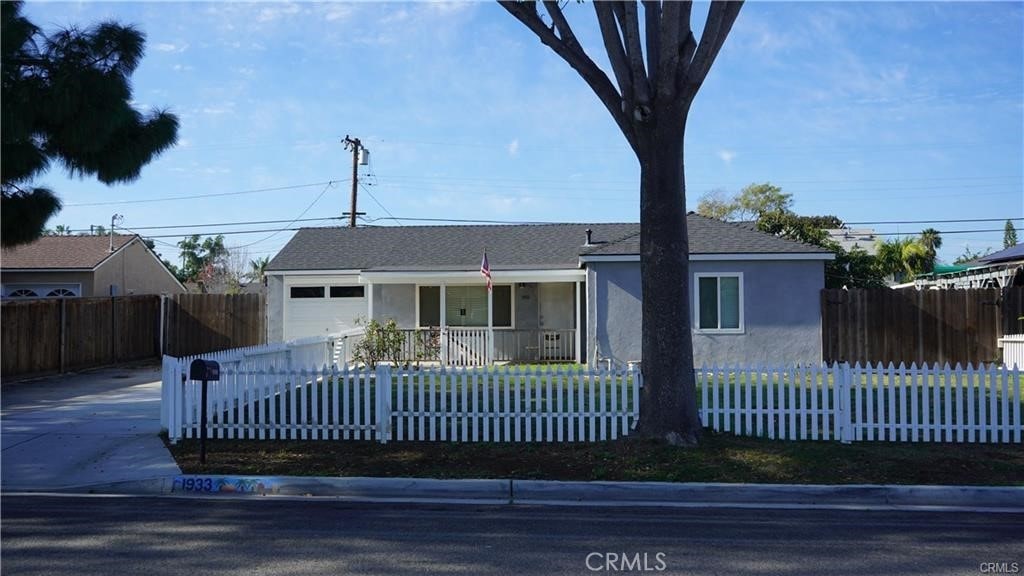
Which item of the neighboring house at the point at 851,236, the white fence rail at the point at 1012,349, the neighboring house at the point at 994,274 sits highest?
the neighboring house at the point at 851,236

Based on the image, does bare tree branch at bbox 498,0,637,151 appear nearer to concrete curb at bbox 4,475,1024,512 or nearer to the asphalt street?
concrete curb at bbox 4,475,1024,512

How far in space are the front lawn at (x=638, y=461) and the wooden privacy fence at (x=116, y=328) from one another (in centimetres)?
978

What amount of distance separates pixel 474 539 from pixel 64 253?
1065 inches

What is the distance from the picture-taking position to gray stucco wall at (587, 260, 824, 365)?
18.6m

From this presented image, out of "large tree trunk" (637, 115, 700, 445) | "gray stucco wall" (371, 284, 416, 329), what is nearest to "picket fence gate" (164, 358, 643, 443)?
"large tree trunk" (637, 115, 700, 445)

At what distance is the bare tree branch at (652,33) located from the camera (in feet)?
32.3

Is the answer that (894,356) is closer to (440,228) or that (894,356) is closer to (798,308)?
(798,308)

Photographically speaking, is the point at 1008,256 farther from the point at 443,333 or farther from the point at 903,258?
the point at 443,333

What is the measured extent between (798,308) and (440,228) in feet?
38.6

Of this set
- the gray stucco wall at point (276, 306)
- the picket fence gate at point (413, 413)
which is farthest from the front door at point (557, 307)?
the picket fence gate at point (413, 413)

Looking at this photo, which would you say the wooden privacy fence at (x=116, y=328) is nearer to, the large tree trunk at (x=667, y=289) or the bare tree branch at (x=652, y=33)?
the large tree trunk at (x=667, y=289)

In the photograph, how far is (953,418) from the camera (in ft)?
36.7

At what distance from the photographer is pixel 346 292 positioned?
76.2 ft

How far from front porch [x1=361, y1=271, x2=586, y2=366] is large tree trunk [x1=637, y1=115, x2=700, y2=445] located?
33.5ft
